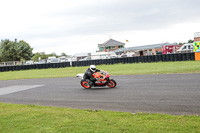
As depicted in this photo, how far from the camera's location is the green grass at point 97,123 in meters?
5.05

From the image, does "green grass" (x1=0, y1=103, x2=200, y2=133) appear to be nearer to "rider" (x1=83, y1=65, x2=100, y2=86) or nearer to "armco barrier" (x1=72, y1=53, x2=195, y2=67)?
"rider" (x1=83, y1=65, x2=100, y2=86)

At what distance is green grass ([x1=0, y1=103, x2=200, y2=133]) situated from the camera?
16.6ft

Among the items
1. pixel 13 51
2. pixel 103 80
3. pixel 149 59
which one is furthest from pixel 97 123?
pixel 13 51

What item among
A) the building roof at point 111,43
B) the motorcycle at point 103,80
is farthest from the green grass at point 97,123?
the building roof at point 111,43

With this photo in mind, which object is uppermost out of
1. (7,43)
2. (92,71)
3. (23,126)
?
(7,43)

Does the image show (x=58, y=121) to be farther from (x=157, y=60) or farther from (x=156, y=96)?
(x=157, y=60)

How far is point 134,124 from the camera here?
5.43 meters

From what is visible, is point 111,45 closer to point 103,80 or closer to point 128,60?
point 128,60

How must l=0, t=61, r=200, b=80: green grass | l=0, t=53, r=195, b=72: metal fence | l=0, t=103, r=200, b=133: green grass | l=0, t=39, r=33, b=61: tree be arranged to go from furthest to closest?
l=0, t=39, r=33, b=61: tree, l=0, t=53, r=195, b=72: metal fence, l=0, t=61, r=200, b=80: green grass, l=0, t=103, r=200, b=133: green grass

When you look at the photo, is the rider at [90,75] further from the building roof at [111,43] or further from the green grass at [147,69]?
the building roof at [111,43]

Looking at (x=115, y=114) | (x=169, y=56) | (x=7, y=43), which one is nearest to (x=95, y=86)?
(x=115, y=114)

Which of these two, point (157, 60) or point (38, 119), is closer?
point (38, 119)

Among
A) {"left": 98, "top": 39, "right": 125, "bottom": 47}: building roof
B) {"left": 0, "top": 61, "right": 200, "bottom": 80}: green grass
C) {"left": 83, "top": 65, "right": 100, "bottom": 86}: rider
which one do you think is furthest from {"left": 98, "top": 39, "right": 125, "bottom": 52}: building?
{"left": 83, "top": 65, "right": 100, "bottom": 86}: rider

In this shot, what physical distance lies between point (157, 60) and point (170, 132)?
25170 mm
